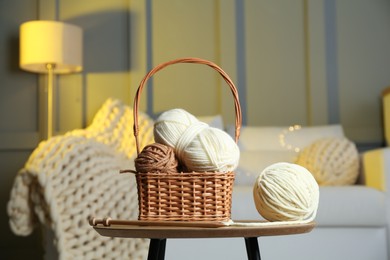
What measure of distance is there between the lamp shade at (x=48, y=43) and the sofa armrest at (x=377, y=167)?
151 cm

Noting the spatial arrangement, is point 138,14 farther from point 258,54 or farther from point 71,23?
point 258,54

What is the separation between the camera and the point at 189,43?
3.36m

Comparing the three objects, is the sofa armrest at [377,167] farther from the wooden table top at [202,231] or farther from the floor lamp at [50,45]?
the floor lamp at [50,45]

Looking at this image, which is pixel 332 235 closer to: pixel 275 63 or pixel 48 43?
pixel 275 63

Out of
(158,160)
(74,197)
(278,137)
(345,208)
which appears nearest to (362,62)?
(278,137)

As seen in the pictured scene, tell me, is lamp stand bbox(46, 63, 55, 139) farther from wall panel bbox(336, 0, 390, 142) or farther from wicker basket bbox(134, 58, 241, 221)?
wicker basket bbox(134, 58, 241, 221)

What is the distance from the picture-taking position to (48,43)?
9.71ft

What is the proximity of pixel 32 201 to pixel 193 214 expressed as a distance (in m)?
1.14

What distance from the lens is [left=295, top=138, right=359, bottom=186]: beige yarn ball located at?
256 cm

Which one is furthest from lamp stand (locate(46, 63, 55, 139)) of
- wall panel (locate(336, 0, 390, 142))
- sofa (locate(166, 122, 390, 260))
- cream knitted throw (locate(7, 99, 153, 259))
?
wall panel (locate(336, 0, 390, 142))

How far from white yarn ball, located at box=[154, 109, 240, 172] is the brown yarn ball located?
24mm

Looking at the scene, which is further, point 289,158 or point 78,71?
point 78,71

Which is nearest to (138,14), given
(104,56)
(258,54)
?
(104,56)

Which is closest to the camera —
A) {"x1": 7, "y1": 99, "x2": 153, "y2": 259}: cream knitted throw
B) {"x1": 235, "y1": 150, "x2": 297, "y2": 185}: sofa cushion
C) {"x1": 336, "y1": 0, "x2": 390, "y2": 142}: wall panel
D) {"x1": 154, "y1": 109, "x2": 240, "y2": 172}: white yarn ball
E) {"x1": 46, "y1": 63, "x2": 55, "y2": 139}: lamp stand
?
{"x1": 154, "y1": 109, "x2": 240, "y2": 172}: white yarn ball
